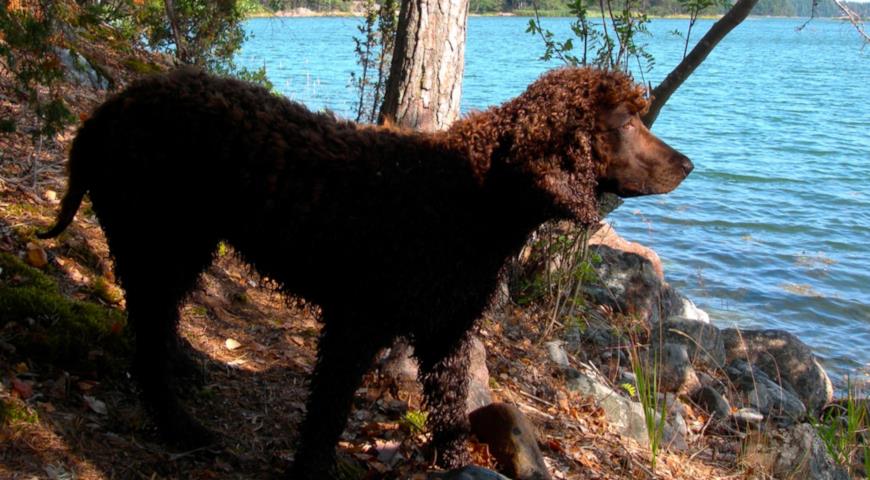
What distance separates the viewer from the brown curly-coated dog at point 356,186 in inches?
133

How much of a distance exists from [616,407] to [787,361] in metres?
3.62

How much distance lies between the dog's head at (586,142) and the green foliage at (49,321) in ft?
8.32

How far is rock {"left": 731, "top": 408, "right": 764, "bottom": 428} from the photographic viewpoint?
6207mm

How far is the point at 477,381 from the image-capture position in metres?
4.89

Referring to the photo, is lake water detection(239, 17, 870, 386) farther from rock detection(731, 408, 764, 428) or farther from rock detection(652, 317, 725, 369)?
rock detection(731, 408, 764, 428)

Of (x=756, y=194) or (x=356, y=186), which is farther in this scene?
(x=756, y=194)

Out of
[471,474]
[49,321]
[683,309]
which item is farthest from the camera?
[683,309]

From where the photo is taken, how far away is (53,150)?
21.4ft

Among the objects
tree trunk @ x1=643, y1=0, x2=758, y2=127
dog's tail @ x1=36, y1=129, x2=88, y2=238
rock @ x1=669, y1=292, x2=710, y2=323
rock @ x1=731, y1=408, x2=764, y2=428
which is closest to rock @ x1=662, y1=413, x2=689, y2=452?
rock @ x1=731, y1=408, x2=764, y2=428

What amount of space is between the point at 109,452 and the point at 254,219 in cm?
128

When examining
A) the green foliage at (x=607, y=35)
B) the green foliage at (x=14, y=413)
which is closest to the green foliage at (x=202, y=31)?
the green foliage at (x=607, y=35)

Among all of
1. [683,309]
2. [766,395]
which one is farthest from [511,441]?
[683,309]

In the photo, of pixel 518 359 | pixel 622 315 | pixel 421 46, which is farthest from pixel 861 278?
pixel 421 46

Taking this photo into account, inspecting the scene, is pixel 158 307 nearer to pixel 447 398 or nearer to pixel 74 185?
pixel 74 185
